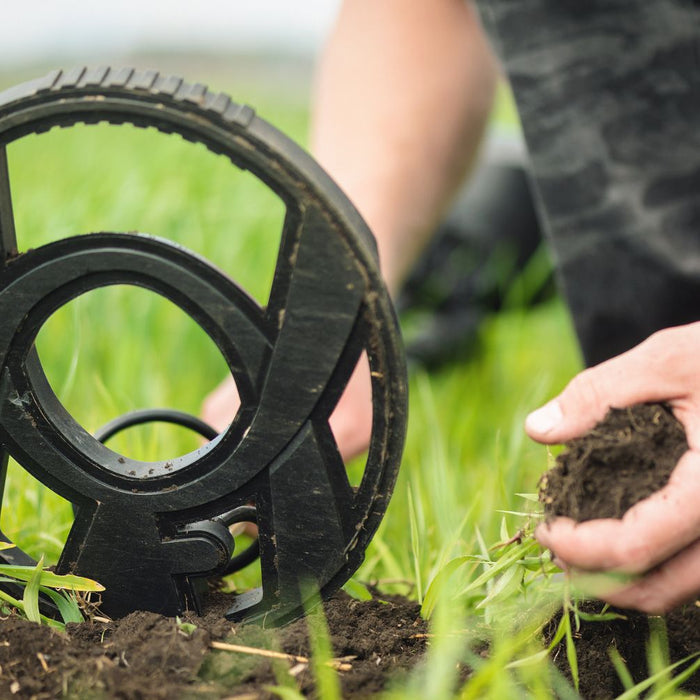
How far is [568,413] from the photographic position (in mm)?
944

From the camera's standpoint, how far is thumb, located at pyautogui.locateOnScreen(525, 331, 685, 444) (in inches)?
36.9

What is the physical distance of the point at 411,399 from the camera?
245 cm

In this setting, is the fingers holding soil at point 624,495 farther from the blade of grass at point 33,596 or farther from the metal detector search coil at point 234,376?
the blade of grass at point 33,596

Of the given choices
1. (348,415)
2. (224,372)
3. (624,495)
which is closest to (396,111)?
(348,415)

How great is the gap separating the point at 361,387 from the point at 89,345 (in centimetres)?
93

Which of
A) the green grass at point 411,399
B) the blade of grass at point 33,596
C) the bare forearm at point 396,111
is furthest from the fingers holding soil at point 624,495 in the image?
the bare forearm at point 396,111

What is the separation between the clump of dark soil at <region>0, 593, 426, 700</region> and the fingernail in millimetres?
276

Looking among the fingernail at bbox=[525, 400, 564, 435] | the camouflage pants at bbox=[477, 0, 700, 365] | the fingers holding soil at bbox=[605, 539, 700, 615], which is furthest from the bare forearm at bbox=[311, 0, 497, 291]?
the fingers holding soil at bbox=[605, 539, 700, 615]

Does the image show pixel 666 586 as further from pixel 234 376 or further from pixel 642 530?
pixel 234 376

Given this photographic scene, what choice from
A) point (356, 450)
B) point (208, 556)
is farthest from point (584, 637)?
point (356, 450)

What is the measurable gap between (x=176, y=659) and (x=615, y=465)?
0.49 m

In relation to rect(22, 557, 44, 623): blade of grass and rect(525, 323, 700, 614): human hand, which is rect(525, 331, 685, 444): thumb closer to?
rect(525, 323, 700, 614): human hand

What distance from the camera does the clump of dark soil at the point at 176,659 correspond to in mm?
837

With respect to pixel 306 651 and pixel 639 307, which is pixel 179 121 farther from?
pixel 639 307
